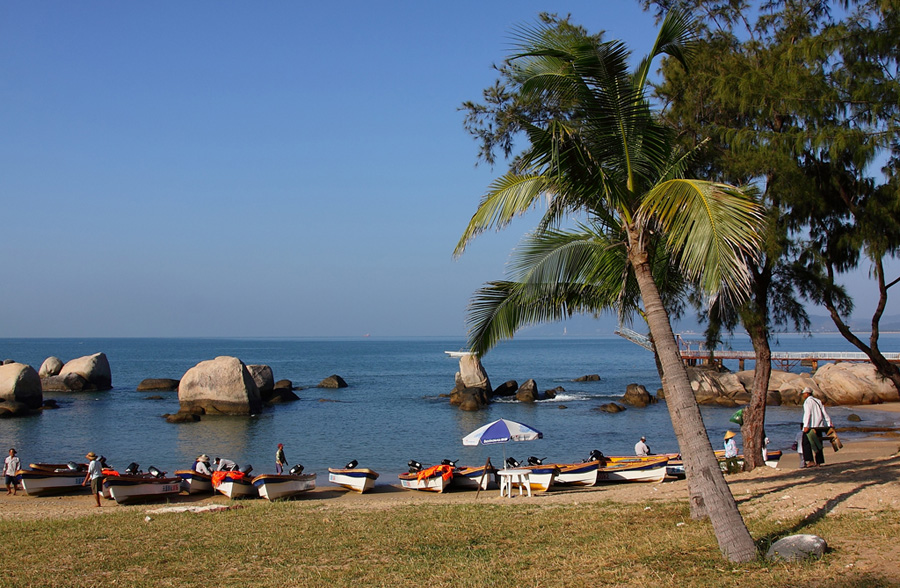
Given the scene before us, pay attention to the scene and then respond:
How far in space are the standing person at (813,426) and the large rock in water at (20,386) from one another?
44383mm

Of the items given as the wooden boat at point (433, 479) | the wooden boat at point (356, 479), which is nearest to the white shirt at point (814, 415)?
the wooden boat at point (433, 479)

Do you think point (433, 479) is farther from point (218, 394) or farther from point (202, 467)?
point (218, 394)

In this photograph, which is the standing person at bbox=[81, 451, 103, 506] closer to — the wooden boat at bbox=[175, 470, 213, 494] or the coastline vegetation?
the wooden boat at bbox=[175, 470, 213, 494]

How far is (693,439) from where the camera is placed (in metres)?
7.81

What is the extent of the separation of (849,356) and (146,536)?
64528 mm

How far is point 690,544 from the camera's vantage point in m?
8.17

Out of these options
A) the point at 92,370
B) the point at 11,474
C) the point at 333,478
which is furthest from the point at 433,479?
the point at 92,370

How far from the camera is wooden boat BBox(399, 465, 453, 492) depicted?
18781mm

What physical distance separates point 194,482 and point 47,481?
175 inches

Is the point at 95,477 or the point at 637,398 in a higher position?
the point at 95,477

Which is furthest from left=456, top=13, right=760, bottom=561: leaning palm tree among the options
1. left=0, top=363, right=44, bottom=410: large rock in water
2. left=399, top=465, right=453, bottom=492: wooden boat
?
left=0, top=363, right=44, bottom=410: large rock in water

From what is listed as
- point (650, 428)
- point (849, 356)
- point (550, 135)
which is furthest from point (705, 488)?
point (849, 356)

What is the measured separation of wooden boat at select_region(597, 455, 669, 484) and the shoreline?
446 mm

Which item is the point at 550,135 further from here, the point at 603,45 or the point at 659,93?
the point at 659,93
